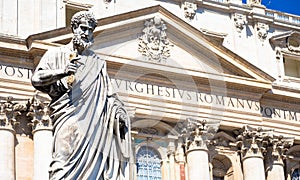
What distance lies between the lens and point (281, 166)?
32188 millimetres

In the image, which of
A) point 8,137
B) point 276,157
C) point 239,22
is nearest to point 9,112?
point 8,137

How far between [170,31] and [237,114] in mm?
3144

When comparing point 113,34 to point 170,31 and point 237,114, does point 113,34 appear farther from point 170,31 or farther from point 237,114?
point 237,114

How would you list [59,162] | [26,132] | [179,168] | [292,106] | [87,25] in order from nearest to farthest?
[59,162] → [87,25] → [26,132] → [179,168] → [292,106]

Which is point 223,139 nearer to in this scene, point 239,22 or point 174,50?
point 174,50

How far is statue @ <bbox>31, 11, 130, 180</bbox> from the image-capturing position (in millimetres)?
11133

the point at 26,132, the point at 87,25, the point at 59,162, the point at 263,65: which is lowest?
the point at 59,162

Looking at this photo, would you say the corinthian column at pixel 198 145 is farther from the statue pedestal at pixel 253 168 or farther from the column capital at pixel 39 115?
the column capital at pixel 39 115

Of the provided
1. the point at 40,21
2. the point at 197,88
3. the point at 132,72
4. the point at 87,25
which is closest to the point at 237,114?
the point at 197,88

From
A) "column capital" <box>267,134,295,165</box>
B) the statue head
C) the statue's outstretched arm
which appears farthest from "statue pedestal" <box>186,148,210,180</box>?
the statue's outstretched arm

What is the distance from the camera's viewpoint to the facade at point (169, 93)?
28359mm

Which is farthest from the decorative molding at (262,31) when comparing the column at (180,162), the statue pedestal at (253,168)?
the column at (180,162)

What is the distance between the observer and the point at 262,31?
112ft

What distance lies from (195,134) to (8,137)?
5630mm
